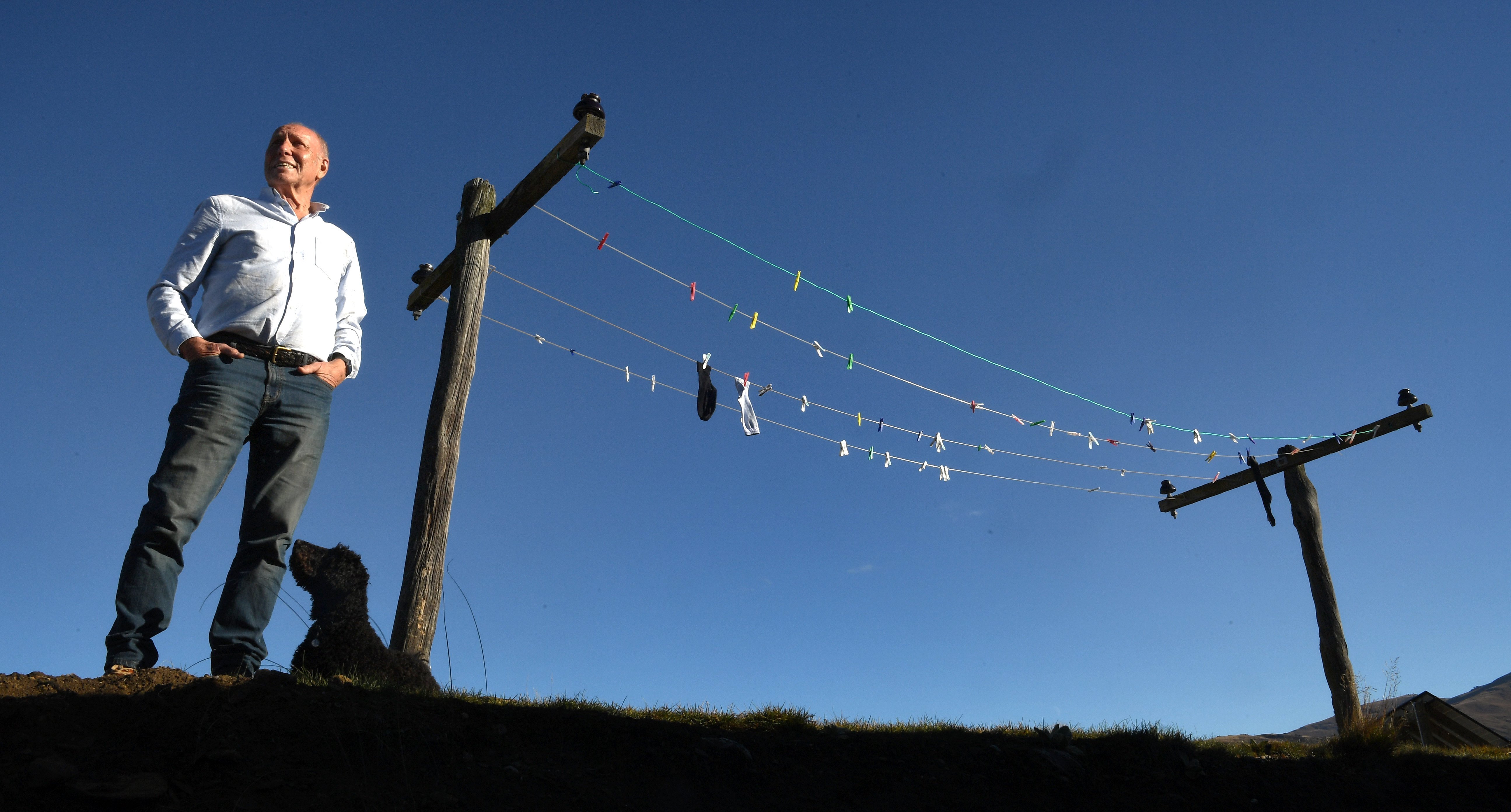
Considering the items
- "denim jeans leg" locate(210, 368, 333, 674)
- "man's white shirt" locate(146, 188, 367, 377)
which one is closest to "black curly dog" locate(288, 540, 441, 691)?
"denim jeans leg" locate(210, 368, 333, 674)

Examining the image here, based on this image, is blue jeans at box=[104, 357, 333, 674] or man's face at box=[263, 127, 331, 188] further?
man's face at box=[263, 127, 331, 188]

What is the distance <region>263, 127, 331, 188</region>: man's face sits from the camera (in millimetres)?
3535

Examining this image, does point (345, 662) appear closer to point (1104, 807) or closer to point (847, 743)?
point (847, 743)

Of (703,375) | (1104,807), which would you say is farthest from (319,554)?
(703,375)

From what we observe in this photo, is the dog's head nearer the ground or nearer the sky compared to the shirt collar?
nearer the ground

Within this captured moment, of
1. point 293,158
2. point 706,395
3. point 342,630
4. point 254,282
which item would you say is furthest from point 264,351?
point 706,395

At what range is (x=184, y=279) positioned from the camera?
3172 mm

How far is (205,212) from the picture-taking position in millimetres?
3297

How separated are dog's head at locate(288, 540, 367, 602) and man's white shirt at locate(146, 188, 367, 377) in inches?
37.8

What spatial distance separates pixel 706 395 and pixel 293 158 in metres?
5.06

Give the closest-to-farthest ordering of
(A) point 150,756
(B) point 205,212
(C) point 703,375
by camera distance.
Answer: (A) point 150,756
(B) point 205,212
(C) point 703,375

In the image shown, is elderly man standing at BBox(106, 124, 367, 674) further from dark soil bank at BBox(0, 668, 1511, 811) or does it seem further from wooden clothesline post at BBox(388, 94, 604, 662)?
wooden clothesline post at BBox(388, 94, 604, 662)

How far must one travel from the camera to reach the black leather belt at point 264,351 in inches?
124

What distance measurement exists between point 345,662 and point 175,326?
1.52 m
